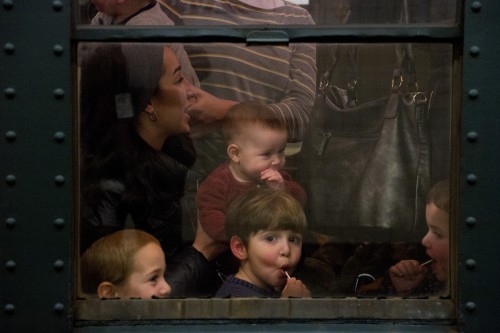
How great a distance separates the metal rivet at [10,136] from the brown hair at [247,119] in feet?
1.89

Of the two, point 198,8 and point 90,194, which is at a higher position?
point 198,8

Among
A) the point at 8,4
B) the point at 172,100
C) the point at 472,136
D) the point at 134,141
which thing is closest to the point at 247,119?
the point at 172,100

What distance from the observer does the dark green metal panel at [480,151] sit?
2.16 m

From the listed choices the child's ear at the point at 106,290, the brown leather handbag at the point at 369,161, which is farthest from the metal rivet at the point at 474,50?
the child's ear at the point at 106,290

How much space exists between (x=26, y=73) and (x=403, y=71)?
3.44ft

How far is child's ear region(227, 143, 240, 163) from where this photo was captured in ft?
7.33

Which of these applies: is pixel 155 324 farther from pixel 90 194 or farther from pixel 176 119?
pixel 176 119

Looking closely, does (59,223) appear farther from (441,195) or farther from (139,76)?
(441,195)

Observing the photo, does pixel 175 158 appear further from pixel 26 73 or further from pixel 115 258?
pixel 26 73

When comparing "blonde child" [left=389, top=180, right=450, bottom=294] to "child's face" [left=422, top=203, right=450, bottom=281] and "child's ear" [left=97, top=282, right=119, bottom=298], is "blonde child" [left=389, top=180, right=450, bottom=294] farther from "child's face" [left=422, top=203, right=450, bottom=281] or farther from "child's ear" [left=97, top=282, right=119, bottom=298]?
"child's ear" [left=97, top=282, right=119, bottom=298]

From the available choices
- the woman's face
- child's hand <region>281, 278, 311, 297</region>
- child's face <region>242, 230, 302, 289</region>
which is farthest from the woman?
child's hand <region>281, 278, 311, 297</region>

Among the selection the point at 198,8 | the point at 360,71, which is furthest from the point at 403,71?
the point at 198,8

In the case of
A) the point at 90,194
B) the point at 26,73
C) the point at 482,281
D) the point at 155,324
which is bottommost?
the point at 155,324

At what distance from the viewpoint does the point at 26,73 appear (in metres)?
2.16
